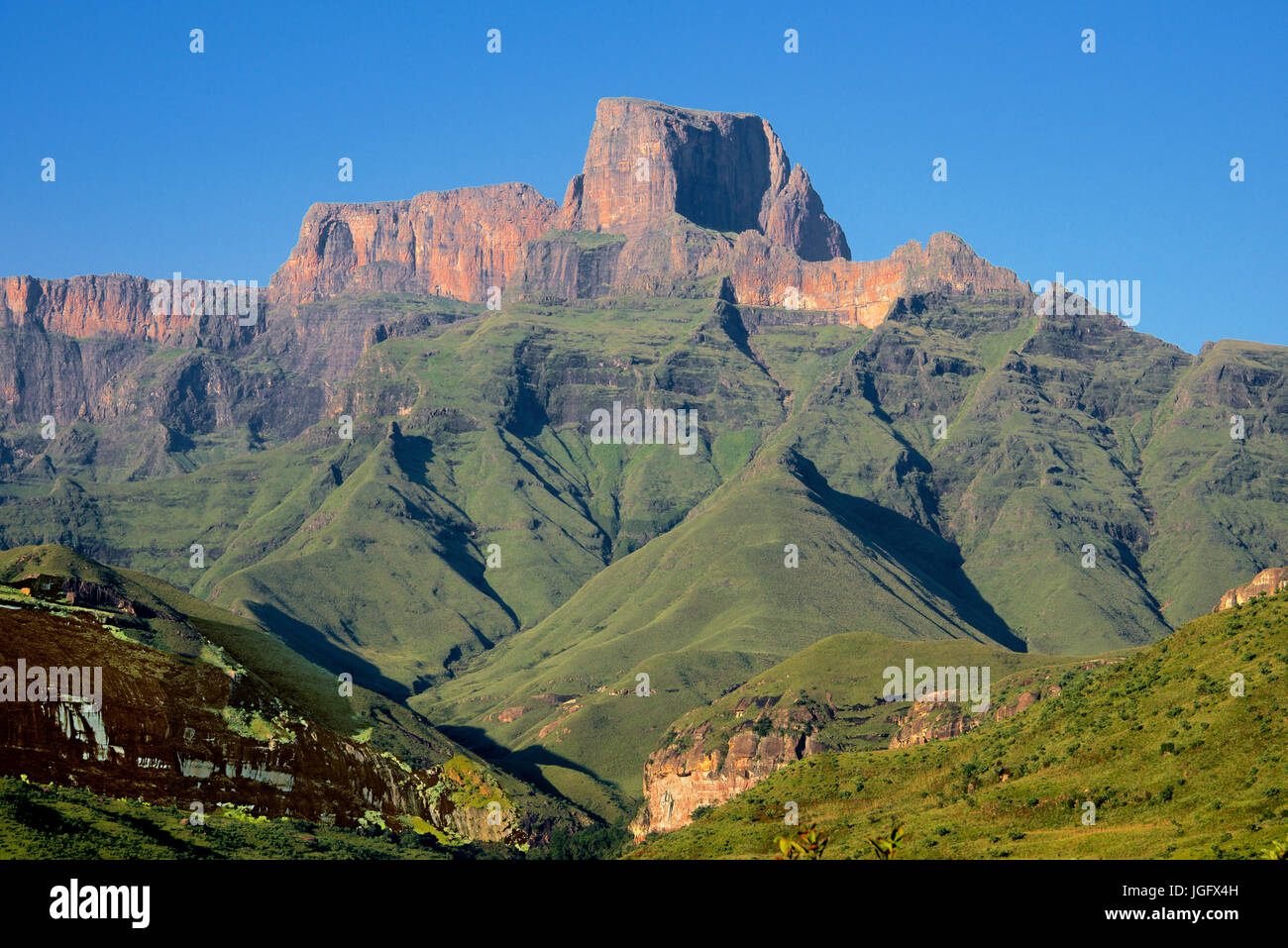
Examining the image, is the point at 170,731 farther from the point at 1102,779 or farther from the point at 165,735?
the point at 1102,779

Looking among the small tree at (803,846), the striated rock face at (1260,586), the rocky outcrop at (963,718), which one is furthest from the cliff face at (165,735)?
the rocky outcrop at (963,718)

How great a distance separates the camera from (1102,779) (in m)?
84.9

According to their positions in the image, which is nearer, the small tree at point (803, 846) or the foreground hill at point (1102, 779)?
the small tree at point (803, 846)

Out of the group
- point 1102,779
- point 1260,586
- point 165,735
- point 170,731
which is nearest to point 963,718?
point 1260,586

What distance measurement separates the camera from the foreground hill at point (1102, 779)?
73.0 meters

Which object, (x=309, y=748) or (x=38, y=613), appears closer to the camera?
(x=38, y=613)

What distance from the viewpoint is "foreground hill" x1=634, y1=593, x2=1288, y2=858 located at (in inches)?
2874

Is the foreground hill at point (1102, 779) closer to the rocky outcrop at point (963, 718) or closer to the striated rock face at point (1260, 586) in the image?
the striated rock face at point (1260, 586)
